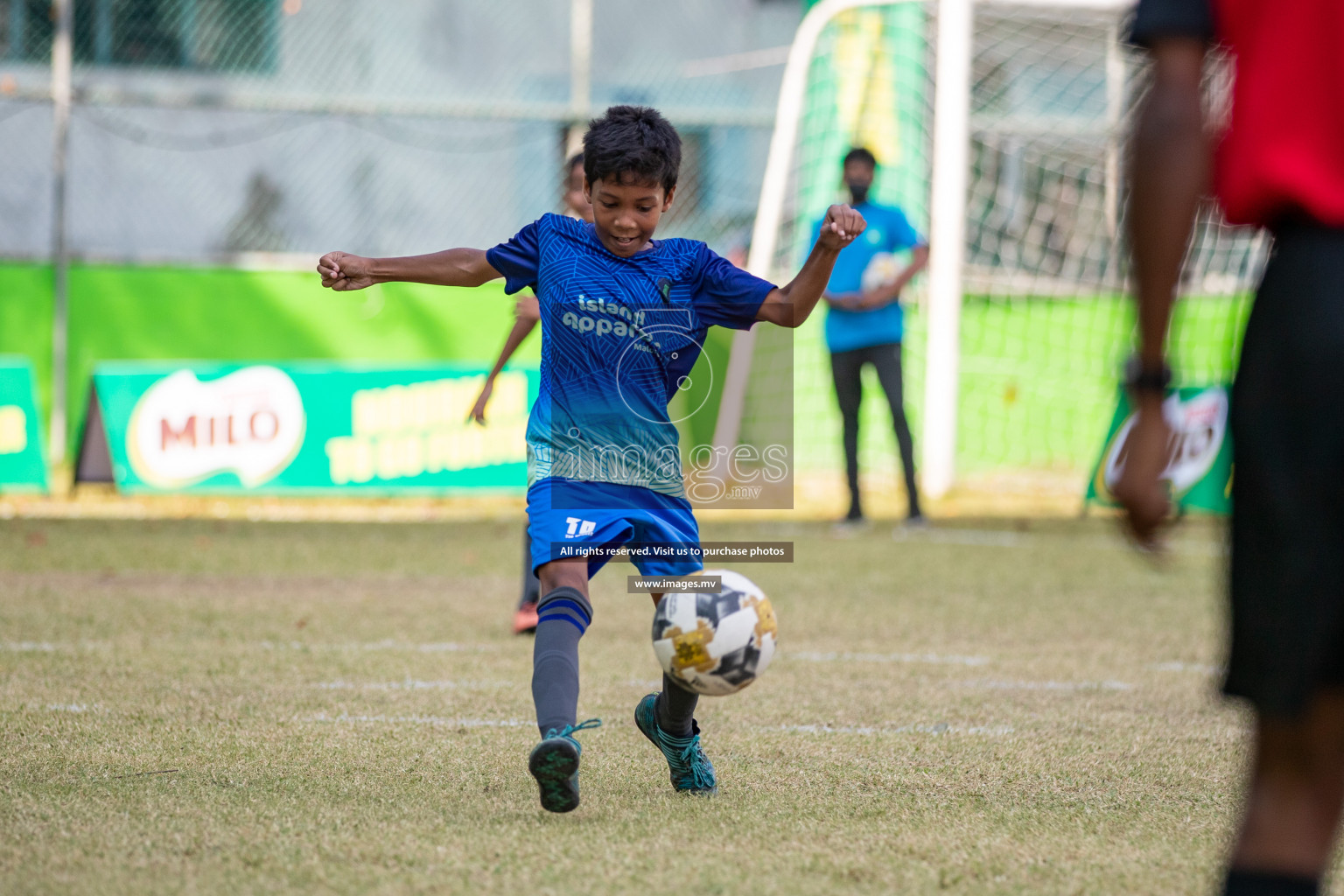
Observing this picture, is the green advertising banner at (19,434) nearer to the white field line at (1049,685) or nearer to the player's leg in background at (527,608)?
the player's leg in background at (527,608)

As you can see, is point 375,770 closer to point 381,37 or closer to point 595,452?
point 595,452

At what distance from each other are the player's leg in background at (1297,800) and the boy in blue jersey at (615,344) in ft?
5.40

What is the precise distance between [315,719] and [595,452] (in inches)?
51.5

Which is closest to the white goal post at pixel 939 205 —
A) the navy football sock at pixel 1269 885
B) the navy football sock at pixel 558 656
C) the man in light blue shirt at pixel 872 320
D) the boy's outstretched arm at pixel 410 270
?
the man in light blue shirt at pixel 872 320

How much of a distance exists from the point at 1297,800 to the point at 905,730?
2392mm

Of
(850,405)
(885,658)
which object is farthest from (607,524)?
(850,405)

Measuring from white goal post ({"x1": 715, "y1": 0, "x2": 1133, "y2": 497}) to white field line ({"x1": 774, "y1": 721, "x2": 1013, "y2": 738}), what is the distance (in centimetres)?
712

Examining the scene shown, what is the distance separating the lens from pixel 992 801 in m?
3.34

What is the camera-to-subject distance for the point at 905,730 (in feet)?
13.6

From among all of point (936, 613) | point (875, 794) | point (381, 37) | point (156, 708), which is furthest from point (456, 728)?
point (381, 37)

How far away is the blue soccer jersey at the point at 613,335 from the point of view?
3.38 meters

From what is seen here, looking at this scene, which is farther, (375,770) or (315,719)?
(315,719)

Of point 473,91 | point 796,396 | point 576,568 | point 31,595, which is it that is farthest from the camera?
point 473,91

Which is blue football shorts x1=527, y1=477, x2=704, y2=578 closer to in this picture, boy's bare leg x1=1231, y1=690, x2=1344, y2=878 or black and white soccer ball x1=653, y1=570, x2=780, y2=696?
black and white soccer ball x1=653, y1=570, x2=780, y2=696
